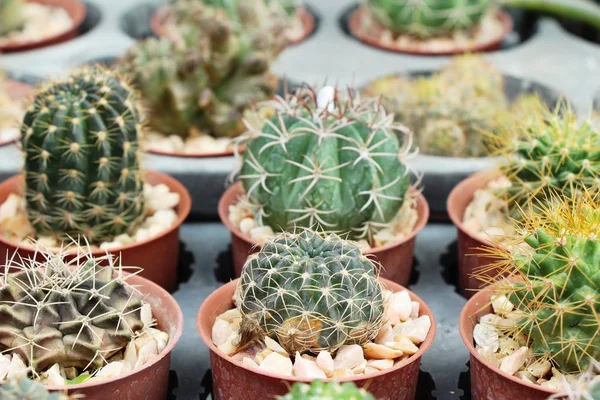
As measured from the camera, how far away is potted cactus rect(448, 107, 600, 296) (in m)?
2.16

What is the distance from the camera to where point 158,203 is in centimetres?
247

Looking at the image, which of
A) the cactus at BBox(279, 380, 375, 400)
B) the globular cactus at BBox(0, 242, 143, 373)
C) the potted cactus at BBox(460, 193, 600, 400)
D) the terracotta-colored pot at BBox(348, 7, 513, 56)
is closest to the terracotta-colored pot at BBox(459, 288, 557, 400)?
the potted cactus at BBox(460, 193, 600, 400)

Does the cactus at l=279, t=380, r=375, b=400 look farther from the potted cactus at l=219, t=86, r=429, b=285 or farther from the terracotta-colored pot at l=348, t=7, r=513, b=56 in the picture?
the terracotta-colored pot at l=348, t=7, r=513, b=56

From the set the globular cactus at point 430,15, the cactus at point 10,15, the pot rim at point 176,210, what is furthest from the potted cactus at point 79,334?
the globular cactus at point 430,15

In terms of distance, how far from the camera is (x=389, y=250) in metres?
2.19

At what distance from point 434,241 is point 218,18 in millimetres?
943

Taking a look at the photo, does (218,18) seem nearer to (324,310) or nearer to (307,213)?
(307,213)

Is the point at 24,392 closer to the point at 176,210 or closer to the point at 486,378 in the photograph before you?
the point at 486,378

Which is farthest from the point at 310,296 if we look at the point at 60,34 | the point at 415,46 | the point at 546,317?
the point at 60,34

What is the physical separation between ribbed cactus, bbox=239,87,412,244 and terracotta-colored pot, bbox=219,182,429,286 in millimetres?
75

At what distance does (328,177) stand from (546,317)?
2.14 ft

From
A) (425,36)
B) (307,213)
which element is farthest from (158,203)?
(425,36)

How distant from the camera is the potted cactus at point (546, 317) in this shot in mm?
1665

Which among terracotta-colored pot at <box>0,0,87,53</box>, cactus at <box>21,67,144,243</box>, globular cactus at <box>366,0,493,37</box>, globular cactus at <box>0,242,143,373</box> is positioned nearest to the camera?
globular cactus at <box>0,242,143,373</box>
